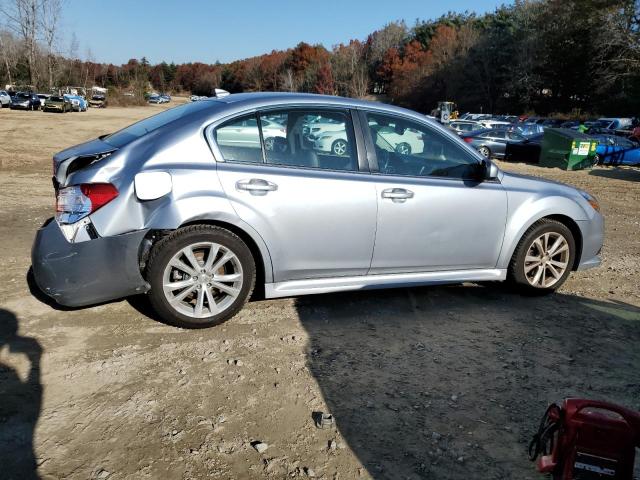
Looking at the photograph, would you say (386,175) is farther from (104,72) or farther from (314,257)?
(104,72)

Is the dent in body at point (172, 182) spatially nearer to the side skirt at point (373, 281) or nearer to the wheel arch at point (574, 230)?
the side skirt at point (373, 281)

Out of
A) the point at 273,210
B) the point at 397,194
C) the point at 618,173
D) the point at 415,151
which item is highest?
the point at 415,151

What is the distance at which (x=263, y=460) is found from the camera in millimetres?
2463

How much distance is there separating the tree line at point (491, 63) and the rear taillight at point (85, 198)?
52.2 meters

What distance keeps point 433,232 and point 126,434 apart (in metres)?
2.66

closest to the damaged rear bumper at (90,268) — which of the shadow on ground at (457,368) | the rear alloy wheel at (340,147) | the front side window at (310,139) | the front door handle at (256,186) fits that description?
the front door handle at (256,186)

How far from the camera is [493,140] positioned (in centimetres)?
2031

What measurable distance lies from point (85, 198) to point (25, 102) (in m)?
49.2

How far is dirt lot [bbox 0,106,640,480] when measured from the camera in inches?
97.6

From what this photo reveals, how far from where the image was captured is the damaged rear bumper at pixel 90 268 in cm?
343

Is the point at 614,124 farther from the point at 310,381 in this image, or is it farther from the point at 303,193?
the point at 310,381

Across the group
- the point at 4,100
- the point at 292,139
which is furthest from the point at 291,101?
the point at 4,100

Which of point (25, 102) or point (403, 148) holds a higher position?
point (25, 102)

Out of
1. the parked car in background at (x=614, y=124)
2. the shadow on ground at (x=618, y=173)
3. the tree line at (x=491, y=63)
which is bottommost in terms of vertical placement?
the shadow on ground at (x=618, y=173)
